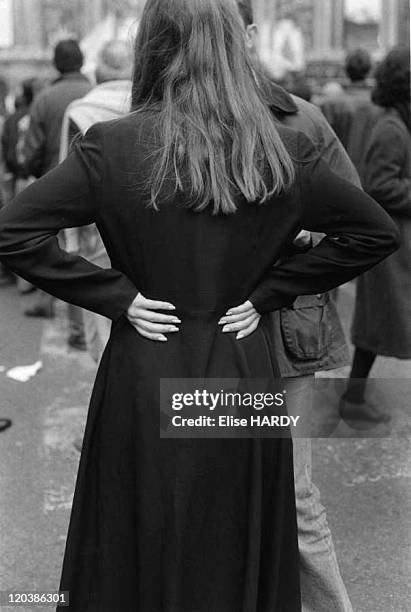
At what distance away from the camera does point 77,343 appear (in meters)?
6.77

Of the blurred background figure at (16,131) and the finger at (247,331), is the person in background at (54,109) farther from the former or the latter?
the finger at (247,331)

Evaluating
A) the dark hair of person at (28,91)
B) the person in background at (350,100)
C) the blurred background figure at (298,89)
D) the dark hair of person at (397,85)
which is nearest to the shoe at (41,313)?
the dark hair of person at (28,91)

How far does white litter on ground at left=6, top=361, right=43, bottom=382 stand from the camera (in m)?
6.10

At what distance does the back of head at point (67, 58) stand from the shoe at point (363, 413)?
2924 millimetres

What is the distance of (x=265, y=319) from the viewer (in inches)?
106

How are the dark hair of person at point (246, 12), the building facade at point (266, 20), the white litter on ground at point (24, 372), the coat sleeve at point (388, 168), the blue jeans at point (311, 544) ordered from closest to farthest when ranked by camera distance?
the blue jeans at point (311, 544), the dark hair of person at point (246, 12), the coat sleeve at point (388, 168), the white litter on ground at point (24, 372), the building facade at point (266, 20)

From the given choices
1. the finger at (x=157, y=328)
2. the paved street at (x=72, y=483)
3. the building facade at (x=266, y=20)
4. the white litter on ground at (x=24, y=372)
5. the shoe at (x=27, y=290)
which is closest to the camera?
the finger at (x=157, y=328)

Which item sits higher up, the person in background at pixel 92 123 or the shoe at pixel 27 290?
the person in background at pixel 92 123

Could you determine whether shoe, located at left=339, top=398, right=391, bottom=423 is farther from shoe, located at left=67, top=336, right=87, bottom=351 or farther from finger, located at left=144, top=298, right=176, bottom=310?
finger, located at left=144, top=298, right=176, bottom=310

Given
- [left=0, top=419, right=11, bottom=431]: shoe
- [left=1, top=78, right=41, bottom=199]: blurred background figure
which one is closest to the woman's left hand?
[left=0, top=419, right=11, bottom=431]: shoe

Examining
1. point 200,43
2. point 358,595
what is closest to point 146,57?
point 200,43

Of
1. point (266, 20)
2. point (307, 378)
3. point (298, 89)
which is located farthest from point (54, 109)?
point (266, 20)

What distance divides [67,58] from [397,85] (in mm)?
2536

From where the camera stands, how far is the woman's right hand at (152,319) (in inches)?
95.0
